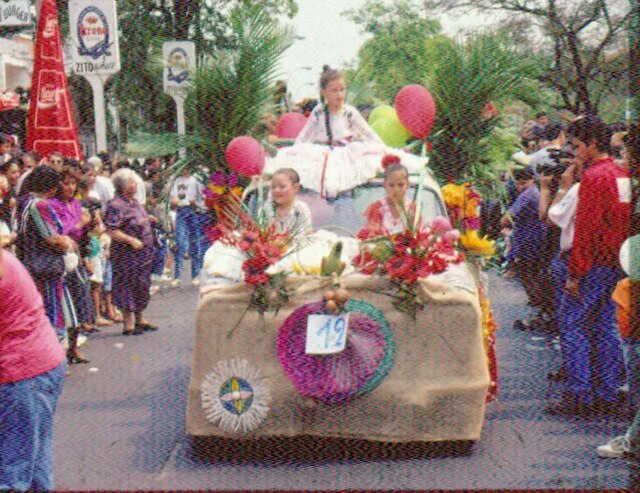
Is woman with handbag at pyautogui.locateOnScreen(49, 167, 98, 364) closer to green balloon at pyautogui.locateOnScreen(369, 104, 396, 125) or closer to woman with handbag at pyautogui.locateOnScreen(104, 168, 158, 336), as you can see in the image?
woman with handbag at pyautogui.locateOnScreen(104, 168, 158, 336)

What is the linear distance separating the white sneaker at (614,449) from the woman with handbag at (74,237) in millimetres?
4928

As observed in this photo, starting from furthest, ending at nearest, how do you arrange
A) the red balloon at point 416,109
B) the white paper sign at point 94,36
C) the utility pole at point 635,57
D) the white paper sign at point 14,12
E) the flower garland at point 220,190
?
the white paper sign at point 14,12, the white paper sign at point 94,36, the flower garland at point 220,190, the red balloon at point 416,109, the utility pole at point 635,57

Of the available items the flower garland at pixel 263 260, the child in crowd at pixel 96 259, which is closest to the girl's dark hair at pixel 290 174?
the flower garland at pixel 263 260

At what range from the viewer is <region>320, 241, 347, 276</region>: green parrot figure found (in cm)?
620

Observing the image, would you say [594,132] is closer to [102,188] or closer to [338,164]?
[338,164]

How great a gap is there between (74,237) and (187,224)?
20.2 feet

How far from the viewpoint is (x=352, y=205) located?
7.34 m

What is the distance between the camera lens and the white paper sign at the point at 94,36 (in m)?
14.3

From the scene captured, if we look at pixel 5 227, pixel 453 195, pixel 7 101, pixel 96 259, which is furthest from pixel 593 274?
pixel 7 101

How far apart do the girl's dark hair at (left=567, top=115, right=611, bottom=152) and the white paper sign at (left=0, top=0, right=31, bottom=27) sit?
44.4 ft

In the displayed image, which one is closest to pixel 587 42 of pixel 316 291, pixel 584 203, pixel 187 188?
pixel 187 188

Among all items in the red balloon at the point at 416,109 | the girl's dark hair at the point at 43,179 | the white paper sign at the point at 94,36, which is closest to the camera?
the girl's dark hair at the point at 43,179

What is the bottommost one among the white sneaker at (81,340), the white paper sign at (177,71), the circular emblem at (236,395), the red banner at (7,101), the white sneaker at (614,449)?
the white sneaker at (81,340)

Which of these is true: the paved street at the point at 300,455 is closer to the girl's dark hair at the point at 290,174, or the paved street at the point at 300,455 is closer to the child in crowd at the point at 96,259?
the girl's dark hair at the point at 290,174
